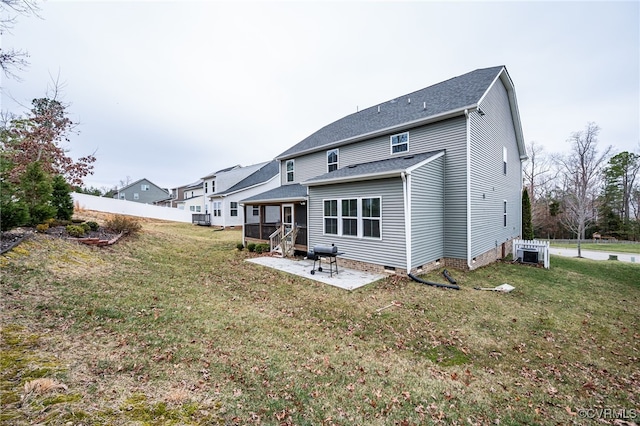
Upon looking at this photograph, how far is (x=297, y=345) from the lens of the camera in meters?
4.52

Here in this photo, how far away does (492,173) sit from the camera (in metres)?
12.0

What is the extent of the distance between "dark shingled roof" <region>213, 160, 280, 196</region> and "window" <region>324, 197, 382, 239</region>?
1585 centimetres

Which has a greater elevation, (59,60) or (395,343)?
(59,60)

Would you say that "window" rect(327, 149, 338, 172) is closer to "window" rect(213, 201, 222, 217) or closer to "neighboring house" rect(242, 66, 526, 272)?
"neighboring house" rect(242, 66, 526, 272)

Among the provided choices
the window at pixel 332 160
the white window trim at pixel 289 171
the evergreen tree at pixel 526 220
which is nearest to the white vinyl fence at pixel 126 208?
the white window trim at pixel 289 171

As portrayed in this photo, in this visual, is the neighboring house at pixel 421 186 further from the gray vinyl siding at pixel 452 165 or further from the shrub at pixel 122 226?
the shrub at pixel 122 226

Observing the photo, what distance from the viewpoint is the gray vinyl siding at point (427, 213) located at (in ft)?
28.7

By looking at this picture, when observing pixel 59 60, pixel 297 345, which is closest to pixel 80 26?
pixel 59 60

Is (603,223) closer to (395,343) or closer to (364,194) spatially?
(364,194)

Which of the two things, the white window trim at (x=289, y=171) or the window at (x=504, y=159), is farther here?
the white window trim at (x=289, y=171)

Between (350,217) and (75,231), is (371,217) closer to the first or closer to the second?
(350,217)

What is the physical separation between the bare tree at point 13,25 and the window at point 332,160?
11026 mm

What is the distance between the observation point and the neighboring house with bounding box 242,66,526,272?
8.89 m

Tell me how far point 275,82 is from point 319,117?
9.48 meters
